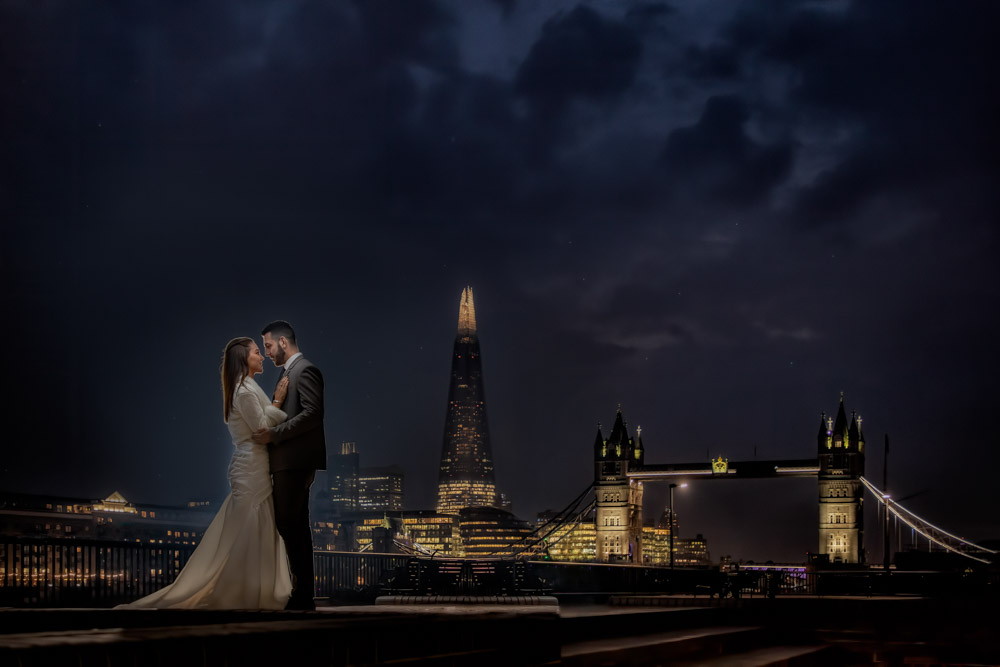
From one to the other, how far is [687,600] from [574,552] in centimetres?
14629

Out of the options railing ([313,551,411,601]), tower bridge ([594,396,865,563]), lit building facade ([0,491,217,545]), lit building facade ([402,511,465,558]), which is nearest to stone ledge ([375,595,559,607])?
railing ([313,551,411,601])

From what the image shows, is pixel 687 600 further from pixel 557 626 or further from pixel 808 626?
pixel 557 626

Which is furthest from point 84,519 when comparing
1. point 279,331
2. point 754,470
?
point 754,470

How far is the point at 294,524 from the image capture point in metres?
5.58

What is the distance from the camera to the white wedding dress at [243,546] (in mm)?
5062

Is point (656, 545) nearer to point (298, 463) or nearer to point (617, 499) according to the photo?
point (617, 499)

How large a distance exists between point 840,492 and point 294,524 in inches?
4378

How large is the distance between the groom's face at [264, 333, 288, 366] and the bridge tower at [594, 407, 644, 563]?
373 feet

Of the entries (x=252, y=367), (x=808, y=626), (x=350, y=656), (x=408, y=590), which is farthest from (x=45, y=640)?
(x=808, y=626)

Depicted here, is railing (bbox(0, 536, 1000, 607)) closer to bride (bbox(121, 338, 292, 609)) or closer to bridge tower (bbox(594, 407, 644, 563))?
bride (bbox(121, 338, 292, 609))

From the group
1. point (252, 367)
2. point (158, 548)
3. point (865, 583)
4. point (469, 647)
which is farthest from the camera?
point (865, 583)

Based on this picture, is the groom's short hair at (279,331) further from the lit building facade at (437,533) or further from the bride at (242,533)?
the lit building facade at (437,533)

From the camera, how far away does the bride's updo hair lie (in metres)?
5.77

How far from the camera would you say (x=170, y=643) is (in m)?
2.52
